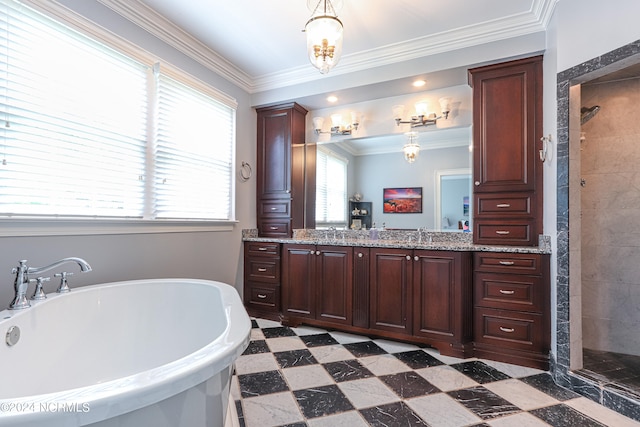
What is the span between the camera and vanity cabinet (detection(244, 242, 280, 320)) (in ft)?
10.9

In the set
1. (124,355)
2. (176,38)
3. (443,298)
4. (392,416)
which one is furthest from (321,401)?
(176,38)

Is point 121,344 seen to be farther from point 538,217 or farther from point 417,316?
point 538,217

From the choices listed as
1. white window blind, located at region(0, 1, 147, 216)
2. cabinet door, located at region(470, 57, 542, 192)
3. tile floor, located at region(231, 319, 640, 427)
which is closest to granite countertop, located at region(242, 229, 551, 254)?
cabinet door, located at region(470, 57, 542, 192)

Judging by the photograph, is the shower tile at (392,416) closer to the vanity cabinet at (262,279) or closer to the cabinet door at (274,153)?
the vanity cabinet at (262,279)

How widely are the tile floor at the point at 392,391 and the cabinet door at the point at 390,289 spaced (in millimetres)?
201

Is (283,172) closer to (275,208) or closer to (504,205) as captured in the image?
(275,208)

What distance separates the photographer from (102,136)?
2170 millimetres

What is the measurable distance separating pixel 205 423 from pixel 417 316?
80.9 inches

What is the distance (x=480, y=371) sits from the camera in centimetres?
223

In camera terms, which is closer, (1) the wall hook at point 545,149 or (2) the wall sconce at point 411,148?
(1) the wall hook at point 545,149

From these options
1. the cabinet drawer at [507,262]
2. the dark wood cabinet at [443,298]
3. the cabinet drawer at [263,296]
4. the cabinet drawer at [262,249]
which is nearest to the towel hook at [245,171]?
the cabinet drawer at [262,249]

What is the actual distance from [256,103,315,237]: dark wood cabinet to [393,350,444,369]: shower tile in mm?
1707

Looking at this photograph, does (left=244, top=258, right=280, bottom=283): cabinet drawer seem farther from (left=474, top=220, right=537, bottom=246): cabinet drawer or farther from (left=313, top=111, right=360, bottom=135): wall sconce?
(left=474, top=220, right=537, bottom=246): cabinet drawer

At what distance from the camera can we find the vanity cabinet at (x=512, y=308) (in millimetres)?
2289
